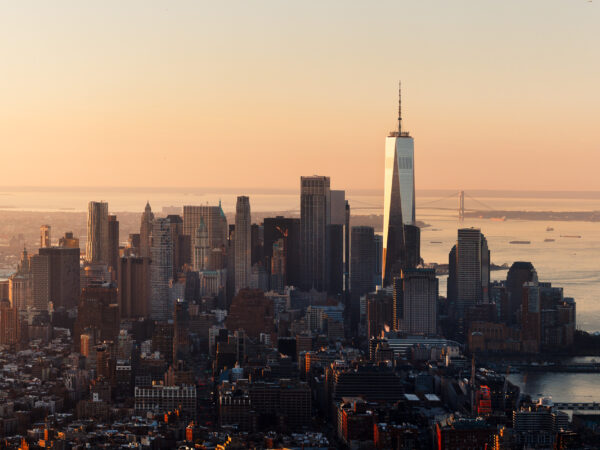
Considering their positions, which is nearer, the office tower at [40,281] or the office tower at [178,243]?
the office tower at [40,281]

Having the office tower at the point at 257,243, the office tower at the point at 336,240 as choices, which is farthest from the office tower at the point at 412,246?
the office tower at the point at 257,243

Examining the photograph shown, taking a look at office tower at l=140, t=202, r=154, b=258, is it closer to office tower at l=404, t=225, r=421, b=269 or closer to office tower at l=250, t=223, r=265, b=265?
office tower at l=250, t=223, r=265, b=265

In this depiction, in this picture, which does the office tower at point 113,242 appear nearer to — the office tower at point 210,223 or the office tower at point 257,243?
the office tower at point 210,223

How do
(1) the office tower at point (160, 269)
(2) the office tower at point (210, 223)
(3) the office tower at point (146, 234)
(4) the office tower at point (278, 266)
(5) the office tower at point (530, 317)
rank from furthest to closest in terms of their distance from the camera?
(2) the office tower at point (210, 223), (4) the office tower at point (278, 266), (3) the office tower at point (146, 234), (1) the office tower at point (160, 269), (5) the office tower at point (530, 317)

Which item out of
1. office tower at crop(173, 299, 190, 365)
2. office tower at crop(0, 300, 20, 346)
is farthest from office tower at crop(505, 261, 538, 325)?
office tower at crop(0, 300, 20, 346)

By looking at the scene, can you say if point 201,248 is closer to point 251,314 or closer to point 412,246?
point 412,246

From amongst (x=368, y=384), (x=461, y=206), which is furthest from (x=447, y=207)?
(x=368, y=384)

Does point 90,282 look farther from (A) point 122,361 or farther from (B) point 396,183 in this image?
(B) point 396,183
